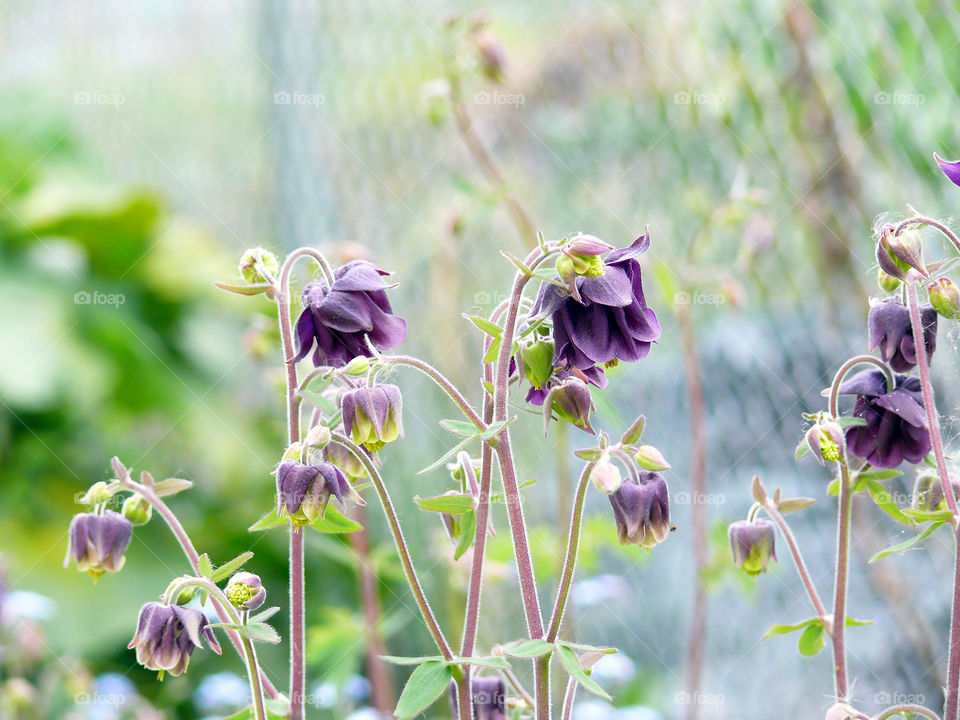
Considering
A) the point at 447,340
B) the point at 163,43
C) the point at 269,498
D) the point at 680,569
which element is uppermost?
the point at 163,43

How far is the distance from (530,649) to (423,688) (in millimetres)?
93

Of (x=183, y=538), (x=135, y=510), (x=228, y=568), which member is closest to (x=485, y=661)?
A: (x=228, y=568)

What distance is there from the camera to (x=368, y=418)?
30.5 inches

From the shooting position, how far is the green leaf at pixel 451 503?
745 millimetres

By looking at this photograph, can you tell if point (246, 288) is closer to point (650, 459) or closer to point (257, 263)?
point (257, 263)

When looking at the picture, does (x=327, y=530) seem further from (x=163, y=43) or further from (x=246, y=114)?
(x=163, y=43)

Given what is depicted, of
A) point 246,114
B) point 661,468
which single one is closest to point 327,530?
point 661,468

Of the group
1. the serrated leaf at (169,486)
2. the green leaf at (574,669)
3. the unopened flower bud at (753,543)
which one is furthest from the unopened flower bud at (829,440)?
the serrated leaf at (169,486)

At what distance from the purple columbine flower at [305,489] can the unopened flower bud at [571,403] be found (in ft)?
0.62

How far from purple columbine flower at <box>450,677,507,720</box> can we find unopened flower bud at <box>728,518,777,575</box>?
0.28 metres

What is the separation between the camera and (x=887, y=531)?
2084 millimetres

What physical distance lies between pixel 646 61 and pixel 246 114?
2.09m

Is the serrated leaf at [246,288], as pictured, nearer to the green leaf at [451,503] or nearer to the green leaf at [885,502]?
the green leaf at [451,503]

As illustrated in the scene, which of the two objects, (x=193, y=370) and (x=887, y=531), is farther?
(x=193, y=370)
